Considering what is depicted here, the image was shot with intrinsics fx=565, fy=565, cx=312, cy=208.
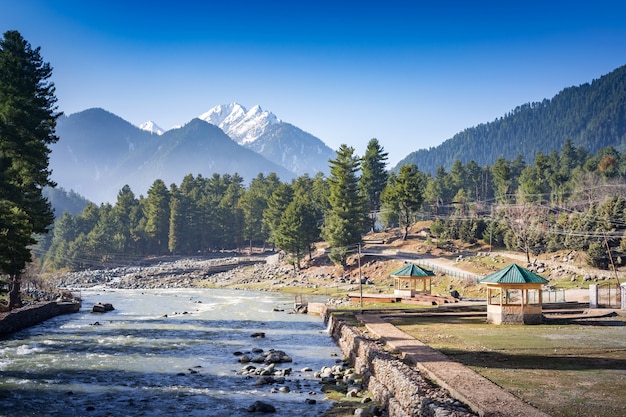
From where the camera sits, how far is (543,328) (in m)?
34.4

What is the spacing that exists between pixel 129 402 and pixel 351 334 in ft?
47.0

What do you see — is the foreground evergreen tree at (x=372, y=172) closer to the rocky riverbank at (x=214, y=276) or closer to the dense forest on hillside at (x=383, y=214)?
the dense forest on hillside at (x=383, y=214)

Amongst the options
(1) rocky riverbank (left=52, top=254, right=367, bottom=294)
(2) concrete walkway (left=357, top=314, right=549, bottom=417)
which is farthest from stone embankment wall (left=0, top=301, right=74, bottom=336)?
(1) rocky riverbank (left=52, top=254, right=367, bottom=294)

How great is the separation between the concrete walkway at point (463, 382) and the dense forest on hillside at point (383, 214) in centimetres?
3944

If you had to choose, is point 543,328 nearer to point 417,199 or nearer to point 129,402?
point 129,402

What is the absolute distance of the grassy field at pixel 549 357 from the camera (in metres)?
17.4

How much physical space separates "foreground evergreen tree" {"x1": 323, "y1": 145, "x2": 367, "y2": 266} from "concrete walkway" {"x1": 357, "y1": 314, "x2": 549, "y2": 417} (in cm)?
5309

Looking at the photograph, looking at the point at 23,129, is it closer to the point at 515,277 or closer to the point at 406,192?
the point at 515,277

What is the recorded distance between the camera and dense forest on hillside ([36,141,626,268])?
72500 mm

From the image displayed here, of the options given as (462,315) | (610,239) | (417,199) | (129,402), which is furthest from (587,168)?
(129,402)

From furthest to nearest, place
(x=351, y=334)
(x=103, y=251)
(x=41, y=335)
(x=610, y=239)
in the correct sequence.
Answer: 1. (x=103, y=251)
2. (x=610, y=239)
3. (x=41, y=335)
4. (x=351, y=334)

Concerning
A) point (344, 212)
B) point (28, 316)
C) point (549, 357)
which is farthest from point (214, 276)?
point (549, 357)

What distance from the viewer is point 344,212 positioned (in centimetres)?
8712

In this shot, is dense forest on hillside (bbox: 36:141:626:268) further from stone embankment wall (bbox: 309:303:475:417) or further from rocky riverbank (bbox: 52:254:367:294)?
stone embankment wall (bbox: 309:303:475:417)
